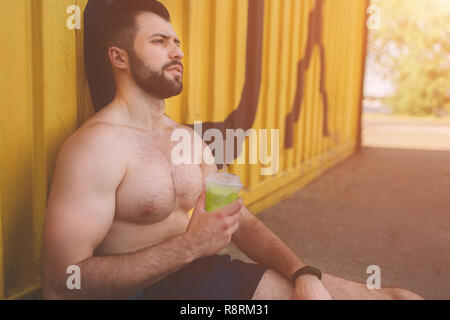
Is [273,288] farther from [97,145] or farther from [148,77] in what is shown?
[148,77]

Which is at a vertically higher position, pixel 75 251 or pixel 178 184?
pixel 178 184

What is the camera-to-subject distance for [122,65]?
1706mm

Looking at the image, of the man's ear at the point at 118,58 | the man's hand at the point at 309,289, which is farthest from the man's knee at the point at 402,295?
the man's ear at the point at 118,58

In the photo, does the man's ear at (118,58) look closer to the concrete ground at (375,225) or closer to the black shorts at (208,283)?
the black shorts at (208,283)

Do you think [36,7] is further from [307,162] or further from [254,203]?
[307,162]

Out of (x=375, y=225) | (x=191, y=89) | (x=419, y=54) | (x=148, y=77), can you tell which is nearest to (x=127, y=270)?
(x=148, y=77)

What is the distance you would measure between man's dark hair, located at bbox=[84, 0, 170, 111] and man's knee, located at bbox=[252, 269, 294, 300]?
3.44 feet

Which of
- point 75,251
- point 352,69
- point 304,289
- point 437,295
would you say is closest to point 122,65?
point 75,251

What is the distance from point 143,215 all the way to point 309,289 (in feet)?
2.29

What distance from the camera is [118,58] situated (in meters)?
1.71

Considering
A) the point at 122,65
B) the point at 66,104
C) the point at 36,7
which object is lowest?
the point at 66,104

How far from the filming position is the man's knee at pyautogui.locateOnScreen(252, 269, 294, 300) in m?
1.66

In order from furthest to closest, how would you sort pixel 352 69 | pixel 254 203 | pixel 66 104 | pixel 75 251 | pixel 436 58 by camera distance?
1. pixel 436 58
2. pixel 352 69
3. pixel 254 203
4. pixel 66 104
5. pixel 75 251

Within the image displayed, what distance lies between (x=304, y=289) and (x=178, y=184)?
65cm
